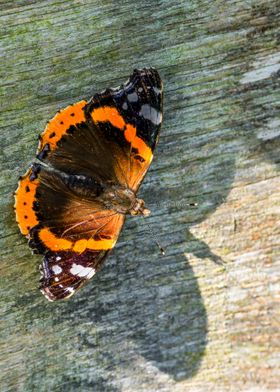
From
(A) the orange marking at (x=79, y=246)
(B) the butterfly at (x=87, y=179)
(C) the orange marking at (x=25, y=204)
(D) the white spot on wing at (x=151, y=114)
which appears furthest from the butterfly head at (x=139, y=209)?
(C) the orange marking at (x=25, y=204)

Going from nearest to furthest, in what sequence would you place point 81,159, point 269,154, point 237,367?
1. point 237,367
2. point 269,154
3. point 81,159

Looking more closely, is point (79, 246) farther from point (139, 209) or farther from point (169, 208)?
point (169, 208)

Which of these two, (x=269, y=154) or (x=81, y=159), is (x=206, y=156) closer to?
(x=269, y=154)

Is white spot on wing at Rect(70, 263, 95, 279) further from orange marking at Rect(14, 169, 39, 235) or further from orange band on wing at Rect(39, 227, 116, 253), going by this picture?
orange marking at Rect(14, 169, 39, 235)

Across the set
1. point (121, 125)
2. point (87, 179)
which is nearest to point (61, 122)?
point (121, 125)

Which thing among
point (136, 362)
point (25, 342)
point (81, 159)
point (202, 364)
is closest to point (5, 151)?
point (81, 159)

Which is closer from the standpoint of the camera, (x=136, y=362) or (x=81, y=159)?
(x=136, y=362)

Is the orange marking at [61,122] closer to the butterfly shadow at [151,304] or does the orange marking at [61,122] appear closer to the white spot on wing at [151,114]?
the white spot on wing at [151,114]
